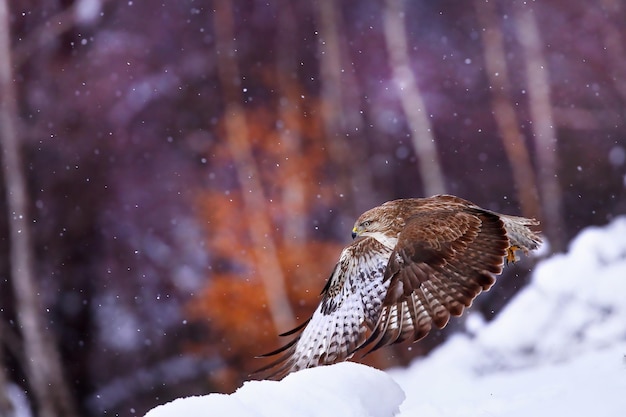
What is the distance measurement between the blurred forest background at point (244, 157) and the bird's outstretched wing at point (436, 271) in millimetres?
2473

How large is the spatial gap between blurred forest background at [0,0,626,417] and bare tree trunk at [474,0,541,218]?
0.01m

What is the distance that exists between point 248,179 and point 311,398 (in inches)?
132

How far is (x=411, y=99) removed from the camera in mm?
5020

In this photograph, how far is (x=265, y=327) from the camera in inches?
203

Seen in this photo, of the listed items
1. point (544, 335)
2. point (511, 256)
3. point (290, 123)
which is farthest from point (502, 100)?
point (511, 256)

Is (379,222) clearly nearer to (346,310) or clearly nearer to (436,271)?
(346,310)

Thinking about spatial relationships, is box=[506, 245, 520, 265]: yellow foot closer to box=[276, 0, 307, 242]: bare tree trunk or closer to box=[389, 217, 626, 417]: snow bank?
box=[389, 217, 626, 417]: snow bank

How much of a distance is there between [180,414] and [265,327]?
11.7 feet

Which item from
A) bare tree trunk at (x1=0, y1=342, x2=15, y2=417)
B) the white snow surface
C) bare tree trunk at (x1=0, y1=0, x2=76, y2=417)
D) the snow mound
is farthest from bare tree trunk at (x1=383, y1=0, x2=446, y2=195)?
bare tree trunk at (x1=0, y1=342, x2=15, y2=417)

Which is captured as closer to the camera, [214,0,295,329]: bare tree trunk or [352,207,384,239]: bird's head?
[352,207,384,239]: bird's head

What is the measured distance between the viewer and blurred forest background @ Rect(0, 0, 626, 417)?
15.9 feet

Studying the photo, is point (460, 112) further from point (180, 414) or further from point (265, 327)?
point (180, 414)

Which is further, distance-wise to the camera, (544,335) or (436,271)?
(544,335)

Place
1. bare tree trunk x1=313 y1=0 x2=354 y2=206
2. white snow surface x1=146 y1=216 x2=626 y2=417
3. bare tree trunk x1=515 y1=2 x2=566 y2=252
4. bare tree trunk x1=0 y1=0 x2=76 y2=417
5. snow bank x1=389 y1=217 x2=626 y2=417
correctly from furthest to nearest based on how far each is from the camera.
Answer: bare tree trunk x1=0 y1=0 x2=76 y2=417 < bare tree trunk x1=313 y1=0 x2=354 y2=206 < bare tree trunk x1=515 y1=2 x2=566 y2=252 < snow bank x1=389 y1=217 x2=626 y2=417 < white snow surface x1=146 y1=216 x2=626 y2=417
